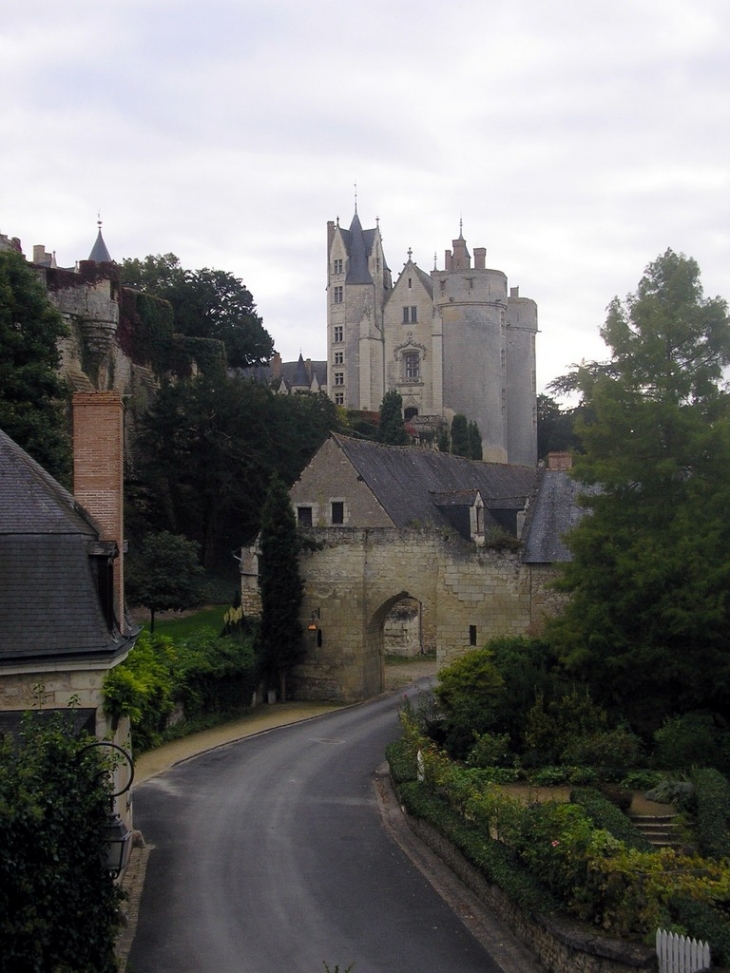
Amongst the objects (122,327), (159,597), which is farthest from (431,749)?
(122,327)

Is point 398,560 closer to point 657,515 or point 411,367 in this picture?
point 657,515

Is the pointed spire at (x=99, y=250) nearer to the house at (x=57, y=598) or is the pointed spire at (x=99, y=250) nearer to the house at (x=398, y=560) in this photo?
the house at (x=398, y=560)

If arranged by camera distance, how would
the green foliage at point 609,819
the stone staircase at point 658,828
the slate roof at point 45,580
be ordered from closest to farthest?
the slate roof at point 45,580
the green foliage at point 609,819
the stone staircase at point 658,828

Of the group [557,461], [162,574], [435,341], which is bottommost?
[162,574]

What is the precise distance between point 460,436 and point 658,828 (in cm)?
6698

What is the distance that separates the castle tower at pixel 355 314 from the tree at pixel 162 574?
59.1m

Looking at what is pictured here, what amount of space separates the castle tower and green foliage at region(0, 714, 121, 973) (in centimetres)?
8330

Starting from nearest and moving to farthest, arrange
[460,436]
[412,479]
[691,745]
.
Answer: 1. [691,745]
2. [412,479]
3. [460,436]

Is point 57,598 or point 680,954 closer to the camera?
point 680,954

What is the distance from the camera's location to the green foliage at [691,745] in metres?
20.4

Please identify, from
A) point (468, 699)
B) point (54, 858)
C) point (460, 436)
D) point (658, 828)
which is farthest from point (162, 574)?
point (460, 436)

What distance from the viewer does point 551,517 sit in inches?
1200

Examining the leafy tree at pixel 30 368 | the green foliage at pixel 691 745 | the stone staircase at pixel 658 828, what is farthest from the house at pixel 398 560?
the stone staircase at pixel 658 828

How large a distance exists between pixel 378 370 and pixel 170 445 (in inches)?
2006
